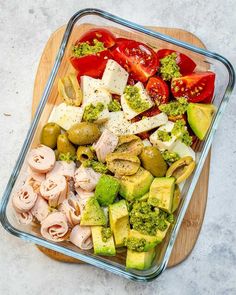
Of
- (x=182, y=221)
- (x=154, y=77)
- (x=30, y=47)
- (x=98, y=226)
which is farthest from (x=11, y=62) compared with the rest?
(x=182, y=221)

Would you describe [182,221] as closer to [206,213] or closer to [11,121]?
[206,213]

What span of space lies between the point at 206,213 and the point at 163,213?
27 cm

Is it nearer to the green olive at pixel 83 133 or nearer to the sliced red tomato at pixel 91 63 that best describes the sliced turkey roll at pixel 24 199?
the green olive at pixel 83 133

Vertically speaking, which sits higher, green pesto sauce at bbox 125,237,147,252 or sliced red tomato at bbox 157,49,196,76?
sliced red tomato at bbox 157,49,196,76

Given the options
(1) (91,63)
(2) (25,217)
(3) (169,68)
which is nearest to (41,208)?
(2) (25,217)

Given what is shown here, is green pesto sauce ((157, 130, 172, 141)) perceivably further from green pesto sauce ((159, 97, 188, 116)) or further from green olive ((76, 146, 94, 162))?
green olive ((76, 146, 94, 162))

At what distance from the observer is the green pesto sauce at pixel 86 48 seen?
6.01 feet

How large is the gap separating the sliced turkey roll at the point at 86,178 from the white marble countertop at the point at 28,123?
328 millimetres

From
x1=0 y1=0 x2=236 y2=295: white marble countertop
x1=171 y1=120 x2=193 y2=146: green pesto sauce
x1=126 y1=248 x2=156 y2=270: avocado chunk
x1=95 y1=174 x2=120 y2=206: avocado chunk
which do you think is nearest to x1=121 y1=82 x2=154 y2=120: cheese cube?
x1=171 y1=120 x2=193 y2=146: green pesto sauce

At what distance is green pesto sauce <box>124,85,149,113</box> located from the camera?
1.81 meters

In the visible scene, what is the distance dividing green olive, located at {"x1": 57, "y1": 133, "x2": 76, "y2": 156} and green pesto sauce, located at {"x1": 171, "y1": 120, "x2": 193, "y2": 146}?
0.33 meters

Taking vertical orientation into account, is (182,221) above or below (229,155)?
below

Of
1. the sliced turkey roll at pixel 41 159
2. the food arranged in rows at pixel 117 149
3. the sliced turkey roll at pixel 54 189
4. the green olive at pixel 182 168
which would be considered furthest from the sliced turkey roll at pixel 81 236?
the green olive at pixel 182 168

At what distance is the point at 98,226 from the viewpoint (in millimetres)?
1768
